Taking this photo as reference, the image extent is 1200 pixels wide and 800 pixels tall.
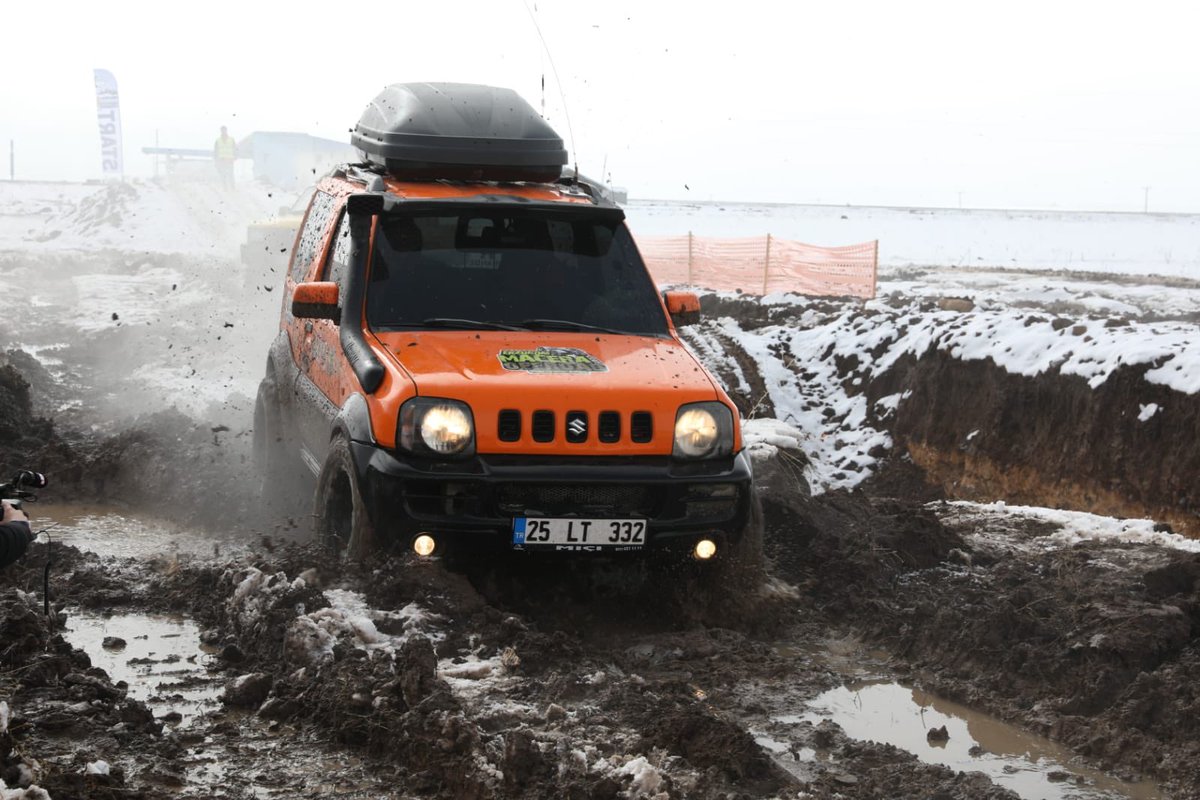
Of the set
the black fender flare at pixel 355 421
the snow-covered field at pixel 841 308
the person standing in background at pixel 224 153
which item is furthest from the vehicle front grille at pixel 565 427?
the person standing in background at pixel 224 153

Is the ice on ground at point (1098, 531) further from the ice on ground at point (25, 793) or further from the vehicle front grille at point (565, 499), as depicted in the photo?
the ice on ground at point (25, 793)

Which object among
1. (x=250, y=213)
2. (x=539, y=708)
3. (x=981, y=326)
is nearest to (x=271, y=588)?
(x=539, y=708)

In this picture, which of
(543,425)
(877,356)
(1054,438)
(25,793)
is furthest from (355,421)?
(877,356)

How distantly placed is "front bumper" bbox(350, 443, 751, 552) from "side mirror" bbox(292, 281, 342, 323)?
1.10 meters

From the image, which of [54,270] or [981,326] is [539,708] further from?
[54,270]

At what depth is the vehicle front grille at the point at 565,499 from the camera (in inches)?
257

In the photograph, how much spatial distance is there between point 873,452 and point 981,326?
1655 millimetres

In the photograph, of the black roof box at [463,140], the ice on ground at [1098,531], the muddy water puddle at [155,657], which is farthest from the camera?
the ice on ground at [1098,531]

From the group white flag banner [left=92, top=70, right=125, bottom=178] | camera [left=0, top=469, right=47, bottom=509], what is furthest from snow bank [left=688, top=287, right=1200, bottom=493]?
white flag banner [left=92, top=70, right=125, bottom=178]

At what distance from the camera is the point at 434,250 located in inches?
301

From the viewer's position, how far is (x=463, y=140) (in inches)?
331

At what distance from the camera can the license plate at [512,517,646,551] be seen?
6504 millimetres

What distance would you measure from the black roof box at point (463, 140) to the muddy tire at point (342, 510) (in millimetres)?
2102

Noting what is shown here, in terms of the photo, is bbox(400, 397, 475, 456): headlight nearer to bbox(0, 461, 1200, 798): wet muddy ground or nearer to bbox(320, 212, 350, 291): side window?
bbox(0, 461, 1200, 798): wet muddy ground
